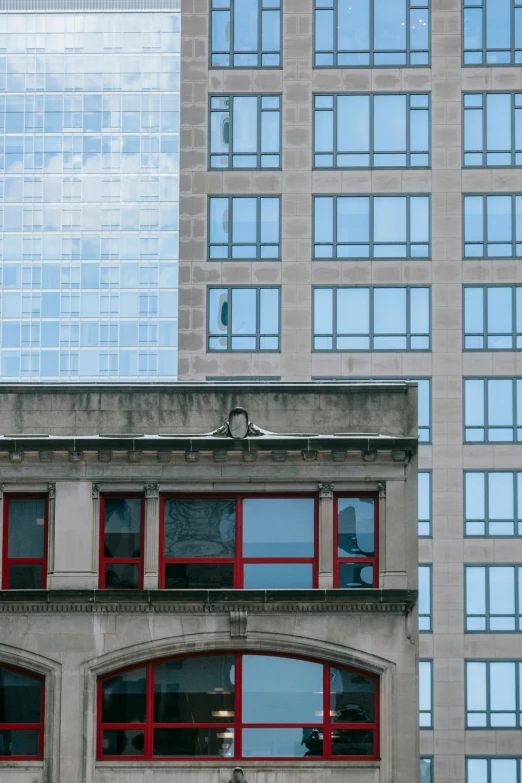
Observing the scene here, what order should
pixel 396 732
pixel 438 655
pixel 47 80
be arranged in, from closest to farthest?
pixel 396 732 < pixel 438 655 < pixel 47 80

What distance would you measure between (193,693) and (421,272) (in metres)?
30.1

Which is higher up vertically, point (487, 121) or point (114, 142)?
point (114, 142)

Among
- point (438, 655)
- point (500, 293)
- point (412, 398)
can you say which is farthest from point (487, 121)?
point (412, 398)

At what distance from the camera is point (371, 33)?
6384cm

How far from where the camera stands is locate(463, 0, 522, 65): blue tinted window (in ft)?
209

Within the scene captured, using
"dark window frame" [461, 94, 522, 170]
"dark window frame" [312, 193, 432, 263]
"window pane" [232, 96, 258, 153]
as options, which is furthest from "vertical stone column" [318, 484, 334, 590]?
"window pane" [232, 96, 258, 153]

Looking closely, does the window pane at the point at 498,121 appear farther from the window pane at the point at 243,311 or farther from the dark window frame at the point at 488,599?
the dark window frame at the point at 488,599

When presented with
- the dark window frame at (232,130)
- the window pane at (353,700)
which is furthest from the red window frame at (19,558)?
the dark window frame at (232,130)

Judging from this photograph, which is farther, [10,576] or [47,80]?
[47,80]

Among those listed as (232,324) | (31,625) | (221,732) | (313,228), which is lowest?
(221,732)

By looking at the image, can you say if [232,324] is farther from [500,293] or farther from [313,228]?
[500,293]

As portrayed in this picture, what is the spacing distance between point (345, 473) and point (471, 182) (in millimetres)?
29448

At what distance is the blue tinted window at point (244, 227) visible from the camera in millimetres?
62688

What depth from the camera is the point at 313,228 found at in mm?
62719
